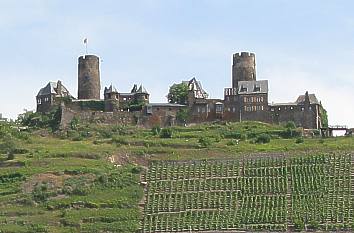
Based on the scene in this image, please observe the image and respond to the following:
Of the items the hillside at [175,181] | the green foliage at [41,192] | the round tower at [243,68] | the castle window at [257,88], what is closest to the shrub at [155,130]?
the hillside at [175,181]

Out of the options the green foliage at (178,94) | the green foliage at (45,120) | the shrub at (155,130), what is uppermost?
the green foliage at (178,94)

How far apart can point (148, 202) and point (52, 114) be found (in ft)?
102

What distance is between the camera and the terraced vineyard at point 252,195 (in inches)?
2601

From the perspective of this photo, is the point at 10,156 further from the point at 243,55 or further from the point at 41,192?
the point at 243,55

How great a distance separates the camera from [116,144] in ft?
291

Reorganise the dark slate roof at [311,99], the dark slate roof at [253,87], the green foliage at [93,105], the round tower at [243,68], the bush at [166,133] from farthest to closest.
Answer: the round tower at [243,68]
the green foliage at [93,105]
the dark slate roof at [253,87]
the dark slate roof at [311,99]
the bush at [166,133]

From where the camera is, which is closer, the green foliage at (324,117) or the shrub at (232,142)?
the shrub at (232,142)

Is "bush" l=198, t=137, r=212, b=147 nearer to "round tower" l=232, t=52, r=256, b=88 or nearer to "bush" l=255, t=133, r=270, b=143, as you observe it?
"bush" l=255, t=133, r=270, b=143

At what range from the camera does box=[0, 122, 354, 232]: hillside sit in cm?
6669

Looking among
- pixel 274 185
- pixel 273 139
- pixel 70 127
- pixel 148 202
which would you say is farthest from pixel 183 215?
pixel 70 127

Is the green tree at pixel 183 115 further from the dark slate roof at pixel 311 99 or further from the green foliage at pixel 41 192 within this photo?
the green foliage at pixel 41 192

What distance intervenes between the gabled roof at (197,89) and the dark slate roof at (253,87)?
475cm

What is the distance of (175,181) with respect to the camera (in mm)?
A: 75125

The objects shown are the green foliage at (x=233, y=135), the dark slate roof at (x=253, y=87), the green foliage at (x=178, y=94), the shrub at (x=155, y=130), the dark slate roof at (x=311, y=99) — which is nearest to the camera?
the green foliage at (x=233, y=135)
